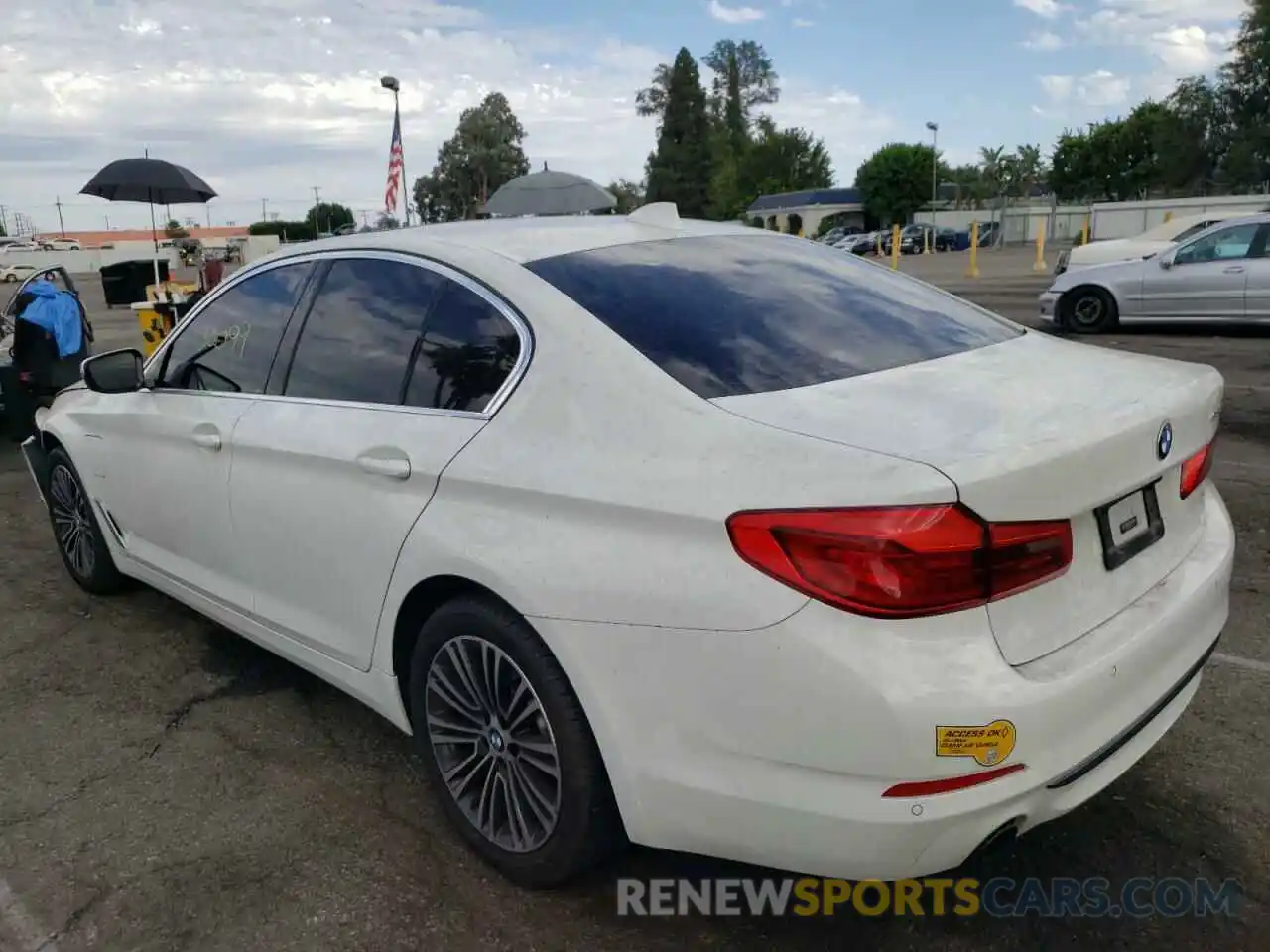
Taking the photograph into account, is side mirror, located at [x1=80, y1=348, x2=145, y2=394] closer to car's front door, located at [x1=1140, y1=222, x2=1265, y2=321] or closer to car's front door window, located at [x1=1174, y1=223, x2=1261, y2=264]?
car's front door, located at [x1=1140, y1=222, x2=1265, y2=321]

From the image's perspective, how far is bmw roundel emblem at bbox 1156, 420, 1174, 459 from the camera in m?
2.27

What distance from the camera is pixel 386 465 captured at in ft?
8.82

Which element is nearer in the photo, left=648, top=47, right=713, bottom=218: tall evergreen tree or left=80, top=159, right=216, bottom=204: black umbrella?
left=80, top=159, right=216, bottom=204: black umbrella

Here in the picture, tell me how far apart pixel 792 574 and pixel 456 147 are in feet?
240

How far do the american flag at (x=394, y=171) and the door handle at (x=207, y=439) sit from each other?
38.4 feet

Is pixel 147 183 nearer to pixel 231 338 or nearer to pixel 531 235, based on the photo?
pixel 231 338

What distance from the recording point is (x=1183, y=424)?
94.3 inches

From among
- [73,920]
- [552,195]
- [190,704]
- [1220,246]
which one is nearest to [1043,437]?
[73,920]

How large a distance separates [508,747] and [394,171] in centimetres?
1316

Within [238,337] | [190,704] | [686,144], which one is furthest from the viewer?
[686,144]

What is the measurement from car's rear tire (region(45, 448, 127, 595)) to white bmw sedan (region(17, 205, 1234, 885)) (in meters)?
1.50

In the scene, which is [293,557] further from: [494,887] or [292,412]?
[494,887]

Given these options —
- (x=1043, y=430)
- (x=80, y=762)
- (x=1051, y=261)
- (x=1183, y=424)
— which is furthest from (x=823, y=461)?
(x=1051, y=261)

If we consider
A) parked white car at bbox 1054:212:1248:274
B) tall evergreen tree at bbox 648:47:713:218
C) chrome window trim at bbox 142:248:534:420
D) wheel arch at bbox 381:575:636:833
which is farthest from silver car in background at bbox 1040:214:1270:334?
tall evergreen tree at bbox 648:47:713:218
